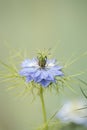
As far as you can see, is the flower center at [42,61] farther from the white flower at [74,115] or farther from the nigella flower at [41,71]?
the white flower at [74,115]

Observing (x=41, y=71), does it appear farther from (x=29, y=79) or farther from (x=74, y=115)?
(x=74, y=115)

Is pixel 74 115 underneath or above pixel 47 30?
Result: underneath

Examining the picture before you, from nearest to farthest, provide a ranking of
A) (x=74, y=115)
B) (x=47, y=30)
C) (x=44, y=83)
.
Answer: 1. (x=44, y=83)
2. (x=74, y=115)
3. (x=47, y=30)

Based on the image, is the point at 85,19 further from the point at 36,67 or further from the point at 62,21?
the point at 36,67

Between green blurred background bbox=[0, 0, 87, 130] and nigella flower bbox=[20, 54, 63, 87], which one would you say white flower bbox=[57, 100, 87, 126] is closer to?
green blurred background bbox=[0, 0, 87, 130]

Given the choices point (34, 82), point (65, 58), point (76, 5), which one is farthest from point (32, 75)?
point (76, 5)

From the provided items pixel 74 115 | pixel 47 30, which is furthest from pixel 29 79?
pixel 47 30
